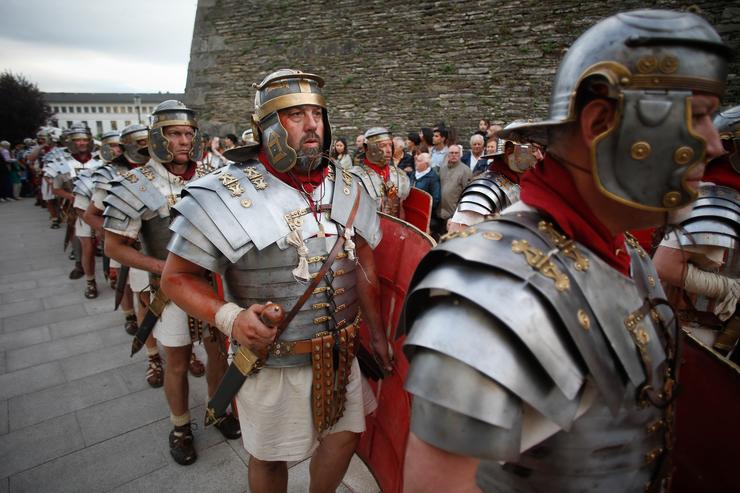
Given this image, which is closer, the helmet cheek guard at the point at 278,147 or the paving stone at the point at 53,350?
the helmet cheek guard at the point at 278,147

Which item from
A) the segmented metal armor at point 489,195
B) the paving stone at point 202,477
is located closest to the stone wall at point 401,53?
the segmented metal armor at point 489,195

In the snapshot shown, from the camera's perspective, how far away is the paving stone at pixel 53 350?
443cm

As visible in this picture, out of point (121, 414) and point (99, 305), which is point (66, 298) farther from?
point (121, 414)

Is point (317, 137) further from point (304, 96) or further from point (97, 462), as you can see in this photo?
point (97, 462)

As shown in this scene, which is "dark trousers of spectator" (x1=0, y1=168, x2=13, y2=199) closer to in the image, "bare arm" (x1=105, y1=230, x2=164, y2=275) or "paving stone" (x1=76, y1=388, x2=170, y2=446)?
"paving stone" (x1=76, y1=388, x2=170, y2=446)

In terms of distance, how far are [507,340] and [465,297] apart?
0.12 meters

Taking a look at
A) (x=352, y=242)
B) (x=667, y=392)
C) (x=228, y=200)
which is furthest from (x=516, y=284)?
(x=228, y=200)

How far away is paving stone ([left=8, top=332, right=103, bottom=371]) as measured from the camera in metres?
4.43

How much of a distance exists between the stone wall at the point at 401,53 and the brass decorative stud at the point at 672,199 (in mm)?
11862

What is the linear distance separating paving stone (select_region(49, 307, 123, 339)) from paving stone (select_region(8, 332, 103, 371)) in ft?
0.59

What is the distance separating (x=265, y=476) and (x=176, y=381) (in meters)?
1.28

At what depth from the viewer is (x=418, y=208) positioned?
589cm

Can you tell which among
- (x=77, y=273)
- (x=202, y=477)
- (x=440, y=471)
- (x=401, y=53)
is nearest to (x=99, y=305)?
(x=77, y=273)

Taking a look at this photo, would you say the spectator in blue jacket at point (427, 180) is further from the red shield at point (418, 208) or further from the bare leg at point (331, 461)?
the bare leg at point (331, 461)
